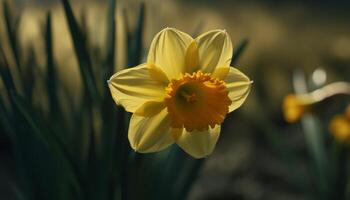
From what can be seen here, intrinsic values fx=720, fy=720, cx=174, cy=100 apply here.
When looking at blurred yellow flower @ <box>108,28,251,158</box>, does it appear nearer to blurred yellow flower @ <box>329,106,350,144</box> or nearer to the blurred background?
blurred yellow flower @ <box>329,106,350,144</box>

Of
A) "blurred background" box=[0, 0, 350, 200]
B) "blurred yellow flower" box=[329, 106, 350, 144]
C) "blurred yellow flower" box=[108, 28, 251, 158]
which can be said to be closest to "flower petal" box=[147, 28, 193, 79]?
"blurred yellow flower" box=[108, 28, 251, 158]

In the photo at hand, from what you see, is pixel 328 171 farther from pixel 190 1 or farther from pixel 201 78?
pixel 190 1

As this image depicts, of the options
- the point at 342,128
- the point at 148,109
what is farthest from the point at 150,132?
the point at 342,128

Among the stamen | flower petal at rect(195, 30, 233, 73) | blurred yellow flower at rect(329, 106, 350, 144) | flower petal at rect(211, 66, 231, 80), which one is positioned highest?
flower petal at rect(195, 30, 233, 73)

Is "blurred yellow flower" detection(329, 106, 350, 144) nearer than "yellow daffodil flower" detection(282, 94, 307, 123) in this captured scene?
Yes

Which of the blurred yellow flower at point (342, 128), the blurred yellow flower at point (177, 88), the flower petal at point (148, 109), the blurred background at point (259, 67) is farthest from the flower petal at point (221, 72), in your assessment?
the blurred background at point (259, 67)

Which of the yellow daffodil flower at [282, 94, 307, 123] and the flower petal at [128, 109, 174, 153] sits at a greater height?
the flower petal at [128, 109, 174, 153]

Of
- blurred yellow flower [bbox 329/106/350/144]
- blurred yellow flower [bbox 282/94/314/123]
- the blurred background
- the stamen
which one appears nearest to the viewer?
the stamen
